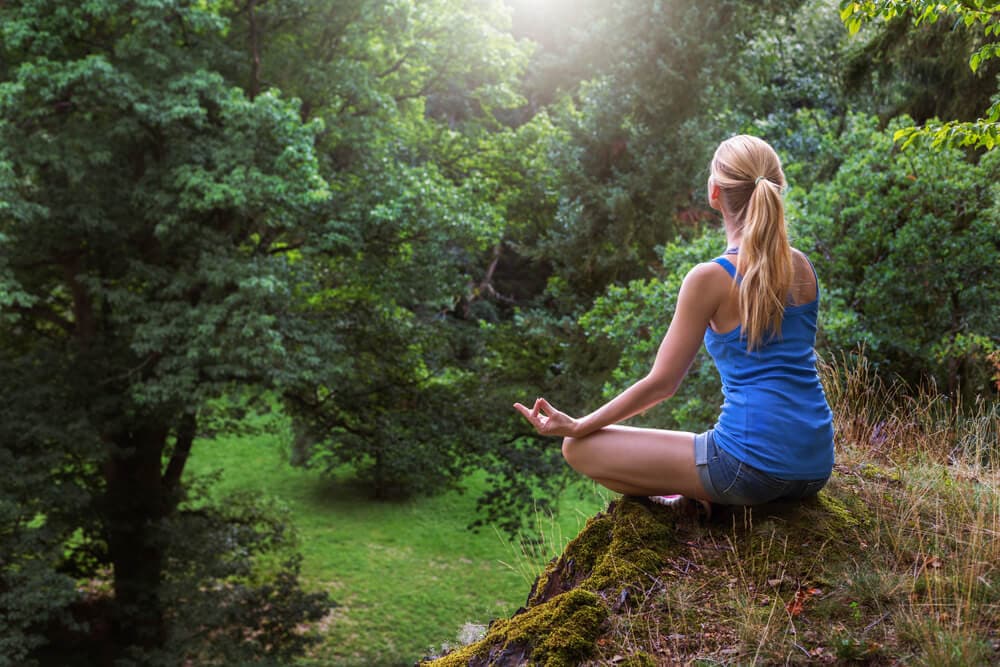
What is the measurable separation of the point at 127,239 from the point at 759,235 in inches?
376

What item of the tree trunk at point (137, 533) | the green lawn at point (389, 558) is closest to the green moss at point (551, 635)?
the green lawn at point (389, 558)

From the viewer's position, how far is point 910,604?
2.62 metres

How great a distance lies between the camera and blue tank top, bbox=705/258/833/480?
290 cm

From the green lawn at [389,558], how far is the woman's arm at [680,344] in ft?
25.5

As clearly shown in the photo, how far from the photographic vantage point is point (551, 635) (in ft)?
9.26

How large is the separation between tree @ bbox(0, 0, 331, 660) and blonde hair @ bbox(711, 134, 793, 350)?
21.9 ft

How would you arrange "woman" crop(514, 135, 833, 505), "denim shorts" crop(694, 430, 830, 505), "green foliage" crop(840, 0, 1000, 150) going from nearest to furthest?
"woman" crop(514, 135, 833, 505) < "denim shorts" crop(694, 430, 830, 505) < "green foliage" crop(840, 0, 1000, 150)

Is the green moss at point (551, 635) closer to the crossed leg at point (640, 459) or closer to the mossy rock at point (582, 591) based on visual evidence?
the mossy rock at point (582, 591)

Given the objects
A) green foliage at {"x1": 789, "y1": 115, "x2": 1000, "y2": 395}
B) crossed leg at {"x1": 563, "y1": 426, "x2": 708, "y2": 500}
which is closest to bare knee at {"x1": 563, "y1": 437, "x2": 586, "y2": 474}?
crossed leg at {"x1": 563, "y1": 426, "x2": 708, "y2": 500}

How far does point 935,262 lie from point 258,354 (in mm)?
6806

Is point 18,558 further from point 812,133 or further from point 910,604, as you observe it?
point 812,133

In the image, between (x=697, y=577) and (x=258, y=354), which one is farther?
(x=258, y=354)

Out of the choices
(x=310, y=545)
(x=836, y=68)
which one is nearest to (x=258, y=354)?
(x=310, y=545)

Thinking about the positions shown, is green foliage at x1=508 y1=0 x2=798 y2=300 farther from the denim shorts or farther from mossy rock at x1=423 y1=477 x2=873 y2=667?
the denim shorts
